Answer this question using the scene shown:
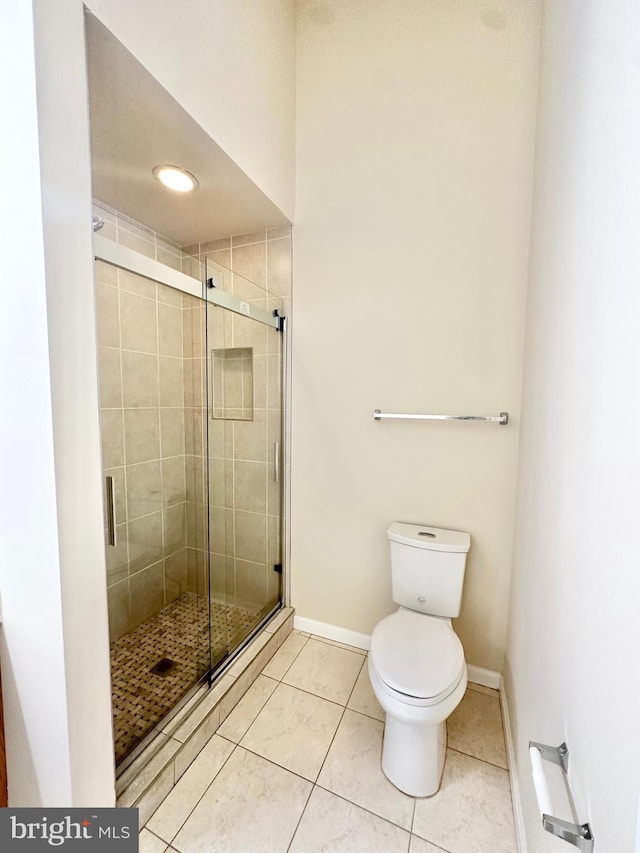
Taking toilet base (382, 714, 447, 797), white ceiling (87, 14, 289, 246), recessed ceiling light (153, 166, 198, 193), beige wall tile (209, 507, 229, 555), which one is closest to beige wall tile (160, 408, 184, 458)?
beige wall tile (209, 507, 229, 555)

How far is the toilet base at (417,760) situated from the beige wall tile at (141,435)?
68.6 inches

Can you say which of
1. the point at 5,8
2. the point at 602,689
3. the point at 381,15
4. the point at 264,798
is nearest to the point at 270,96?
the point at 381,15

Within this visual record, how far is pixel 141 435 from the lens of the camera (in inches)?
76.2

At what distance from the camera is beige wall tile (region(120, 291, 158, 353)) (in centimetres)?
175

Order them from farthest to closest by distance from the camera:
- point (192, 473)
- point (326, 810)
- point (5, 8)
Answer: point (192, 473)
point (326, 810)
point (5, 8)

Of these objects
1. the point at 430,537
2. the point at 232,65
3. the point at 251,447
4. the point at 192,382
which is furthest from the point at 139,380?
the point at 430,537

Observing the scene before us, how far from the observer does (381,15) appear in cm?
160

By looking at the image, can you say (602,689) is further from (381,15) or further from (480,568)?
(381,15)

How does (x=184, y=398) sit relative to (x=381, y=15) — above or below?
below

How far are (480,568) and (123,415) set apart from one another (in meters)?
1.99

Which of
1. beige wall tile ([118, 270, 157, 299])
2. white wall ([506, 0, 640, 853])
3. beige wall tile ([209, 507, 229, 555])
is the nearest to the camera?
white wall ([506, 0, 640, 853])

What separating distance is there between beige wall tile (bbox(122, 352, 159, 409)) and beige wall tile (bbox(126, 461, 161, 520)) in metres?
0.36

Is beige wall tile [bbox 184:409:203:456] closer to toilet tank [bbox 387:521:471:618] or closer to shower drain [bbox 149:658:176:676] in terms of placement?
shower drain [bbox 149:658:176:676]

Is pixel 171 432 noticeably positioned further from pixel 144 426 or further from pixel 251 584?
pixel 251 584
